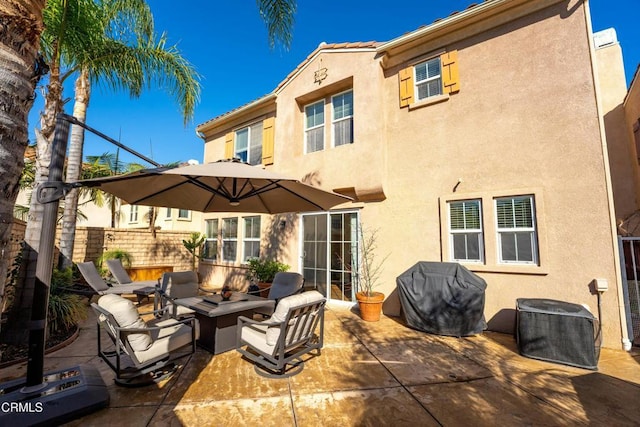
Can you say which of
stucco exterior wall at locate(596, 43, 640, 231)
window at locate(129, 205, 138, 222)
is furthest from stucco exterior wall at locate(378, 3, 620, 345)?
window at locate(129, 205, 138, 222)

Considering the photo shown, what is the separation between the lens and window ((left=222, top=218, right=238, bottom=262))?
439 inches

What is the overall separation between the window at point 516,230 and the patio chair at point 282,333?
444cm

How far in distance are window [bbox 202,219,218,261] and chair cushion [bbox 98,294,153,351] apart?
330 inches

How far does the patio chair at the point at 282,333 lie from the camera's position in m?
3.71

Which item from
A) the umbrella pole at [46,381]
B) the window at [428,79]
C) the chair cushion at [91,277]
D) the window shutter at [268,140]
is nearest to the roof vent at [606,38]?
the window at [428,79]

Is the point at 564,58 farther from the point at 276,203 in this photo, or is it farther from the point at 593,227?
the point at 276,203

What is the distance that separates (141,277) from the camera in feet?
37.8

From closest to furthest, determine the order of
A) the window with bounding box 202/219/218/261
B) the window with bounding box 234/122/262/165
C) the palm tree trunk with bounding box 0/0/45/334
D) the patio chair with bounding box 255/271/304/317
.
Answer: the palm tree trunk with bounding box 0/0/45/334
the patio chair with bounding box 255/271/304/317
the window with bounding box 234/122/262/165
the window with bounding box 202/219/218/261

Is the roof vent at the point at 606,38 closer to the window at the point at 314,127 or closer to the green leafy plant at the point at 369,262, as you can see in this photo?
the window at the point at 314,127

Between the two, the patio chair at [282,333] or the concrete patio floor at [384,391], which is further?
the patio chair at [282,333]

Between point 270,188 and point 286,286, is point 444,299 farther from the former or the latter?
point 270,188

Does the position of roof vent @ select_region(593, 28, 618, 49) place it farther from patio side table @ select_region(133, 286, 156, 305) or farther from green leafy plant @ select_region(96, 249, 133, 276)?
green leafy plant @ select_region(96, 249, 133, 276)

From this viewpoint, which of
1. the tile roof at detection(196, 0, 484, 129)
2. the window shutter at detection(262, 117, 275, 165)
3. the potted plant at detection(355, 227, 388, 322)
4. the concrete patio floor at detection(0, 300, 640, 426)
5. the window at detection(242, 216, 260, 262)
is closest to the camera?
the concrete patio floor at detection(0, 300, 640, 426)

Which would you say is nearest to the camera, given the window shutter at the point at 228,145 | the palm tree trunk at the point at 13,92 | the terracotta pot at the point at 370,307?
the palm tree trunk at the point at 13,92
